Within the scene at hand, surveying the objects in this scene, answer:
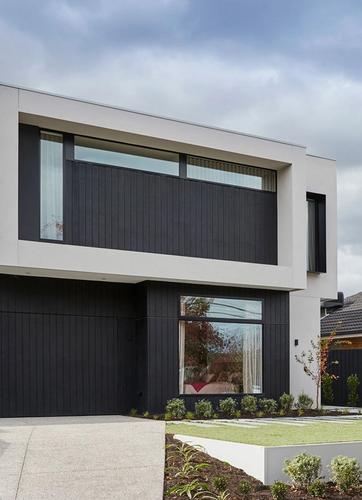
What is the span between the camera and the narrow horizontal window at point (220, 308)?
17000 millimetres

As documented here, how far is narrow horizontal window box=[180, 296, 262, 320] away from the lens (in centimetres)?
1700

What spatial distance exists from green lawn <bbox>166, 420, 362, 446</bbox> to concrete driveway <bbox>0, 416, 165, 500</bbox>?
83cm

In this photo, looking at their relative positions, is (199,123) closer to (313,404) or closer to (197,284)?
(197,284)

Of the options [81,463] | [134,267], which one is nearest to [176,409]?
[134,267]

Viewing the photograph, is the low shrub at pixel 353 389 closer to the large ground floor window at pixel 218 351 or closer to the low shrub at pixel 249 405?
the large ground floor window at pixel 218 351

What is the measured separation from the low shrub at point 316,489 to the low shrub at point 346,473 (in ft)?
0.98

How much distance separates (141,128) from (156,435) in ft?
23.7

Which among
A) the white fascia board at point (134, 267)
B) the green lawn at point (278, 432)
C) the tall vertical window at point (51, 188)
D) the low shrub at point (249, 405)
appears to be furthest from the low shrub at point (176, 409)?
the tall vertical window at point (51, 188)

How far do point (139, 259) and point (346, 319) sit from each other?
11.6 meters

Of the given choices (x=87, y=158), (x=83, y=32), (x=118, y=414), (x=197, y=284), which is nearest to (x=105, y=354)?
(x=118, y=414)

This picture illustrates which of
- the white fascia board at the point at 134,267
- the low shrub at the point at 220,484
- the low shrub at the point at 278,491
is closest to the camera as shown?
the low shrub at the point at 278,491

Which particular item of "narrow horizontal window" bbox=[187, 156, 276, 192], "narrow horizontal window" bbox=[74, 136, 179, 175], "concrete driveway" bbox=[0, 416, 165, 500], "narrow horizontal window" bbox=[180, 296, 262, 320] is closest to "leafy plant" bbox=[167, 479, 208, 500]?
"concrete driveway" bbox=[0, 416, 165, 500]

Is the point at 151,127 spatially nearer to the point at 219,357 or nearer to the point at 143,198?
the point at 143,198

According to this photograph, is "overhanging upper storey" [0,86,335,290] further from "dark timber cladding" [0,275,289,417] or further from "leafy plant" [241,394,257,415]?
"leafy plant" [241,394,257,415]
